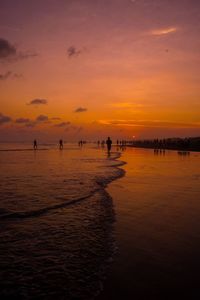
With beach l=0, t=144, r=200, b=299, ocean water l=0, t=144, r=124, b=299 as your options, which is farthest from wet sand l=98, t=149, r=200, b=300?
ocean water l=0, t=144, r=124, b=299

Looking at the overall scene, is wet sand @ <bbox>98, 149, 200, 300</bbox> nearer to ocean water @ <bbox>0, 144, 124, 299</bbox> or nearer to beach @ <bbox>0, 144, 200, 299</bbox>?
beach @ <bbox>0, 144, 200, 299</bbox>

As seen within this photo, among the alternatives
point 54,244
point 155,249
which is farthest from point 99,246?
point 155,249

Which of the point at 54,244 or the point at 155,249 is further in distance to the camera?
the point at 54,244

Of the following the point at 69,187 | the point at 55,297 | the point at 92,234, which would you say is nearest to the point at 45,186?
the point at 69,187

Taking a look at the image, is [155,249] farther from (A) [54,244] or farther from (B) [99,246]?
(A) [54,244]

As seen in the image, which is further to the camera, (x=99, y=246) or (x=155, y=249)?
(x=99, y=246)

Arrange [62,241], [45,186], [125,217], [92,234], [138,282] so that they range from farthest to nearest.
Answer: [45,186] → [125,217] → [92,234] → [62,241] → [138,282]

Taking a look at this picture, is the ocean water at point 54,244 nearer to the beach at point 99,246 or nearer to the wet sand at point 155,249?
the beach at point 99,246

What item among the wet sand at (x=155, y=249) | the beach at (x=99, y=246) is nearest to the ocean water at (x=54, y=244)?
the beach at (x=99, y=246)

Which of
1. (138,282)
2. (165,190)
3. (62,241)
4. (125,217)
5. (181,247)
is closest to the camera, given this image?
(138,282)

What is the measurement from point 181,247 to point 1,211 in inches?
194

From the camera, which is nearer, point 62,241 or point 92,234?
point 62,241

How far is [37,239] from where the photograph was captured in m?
5.66

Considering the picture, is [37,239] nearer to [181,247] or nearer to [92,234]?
[92,234]
